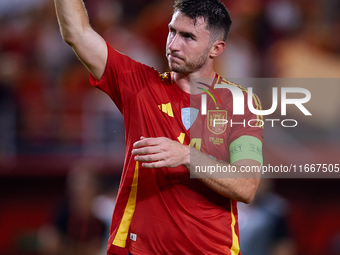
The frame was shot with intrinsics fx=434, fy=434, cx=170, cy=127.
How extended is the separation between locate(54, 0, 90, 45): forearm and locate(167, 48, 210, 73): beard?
1.48 ft

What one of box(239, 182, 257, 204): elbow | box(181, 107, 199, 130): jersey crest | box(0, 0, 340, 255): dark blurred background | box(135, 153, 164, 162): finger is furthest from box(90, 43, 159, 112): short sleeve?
box(0, 0, 340, 255): dark blurred background

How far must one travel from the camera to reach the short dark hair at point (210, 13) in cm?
219

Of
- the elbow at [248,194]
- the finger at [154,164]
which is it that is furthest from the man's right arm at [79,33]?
the elbow at [248,194]

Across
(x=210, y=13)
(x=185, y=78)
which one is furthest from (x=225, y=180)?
(x=210, y=13)

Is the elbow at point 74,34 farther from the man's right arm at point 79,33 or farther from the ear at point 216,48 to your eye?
the ear at point 216,48

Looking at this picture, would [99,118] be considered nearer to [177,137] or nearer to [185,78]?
[185,78]

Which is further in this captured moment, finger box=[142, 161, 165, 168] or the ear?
the ear

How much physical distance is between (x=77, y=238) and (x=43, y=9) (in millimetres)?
2931

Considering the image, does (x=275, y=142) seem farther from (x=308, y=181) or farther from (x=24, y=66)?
(x=24, y=66)

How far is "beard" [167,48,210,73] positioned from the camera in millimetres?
2141

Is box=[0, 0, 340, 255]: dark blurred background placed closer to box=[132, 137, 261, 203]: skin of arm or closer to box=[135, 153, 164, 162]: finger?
box=[132, 137, 261, 203]: skin of arm

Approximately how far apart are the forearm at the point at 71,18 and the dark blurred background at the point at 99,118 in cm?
256

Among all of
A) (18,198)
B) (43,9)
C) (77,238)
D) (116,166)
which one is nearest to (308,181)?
(116,166)

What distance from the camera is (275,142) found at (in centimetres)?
459
